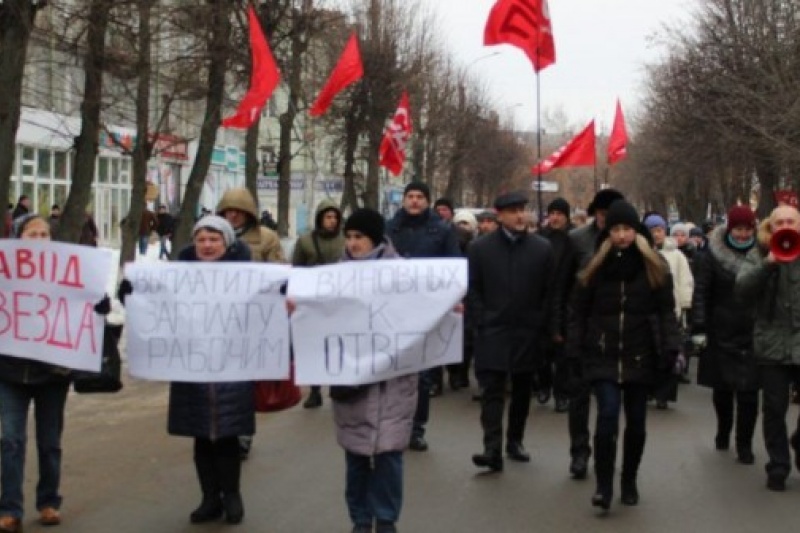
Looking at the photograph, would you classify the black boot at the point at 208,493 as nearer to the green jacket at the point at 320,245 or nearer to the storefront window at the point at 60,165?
the green jacket at the point at 320,245

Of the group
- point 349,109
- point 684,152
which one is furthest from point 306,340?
point 684,152

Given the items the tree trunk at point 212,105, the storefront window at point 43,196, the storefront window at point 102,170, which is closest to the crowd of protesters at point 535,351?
the tree trunk at point 212,105

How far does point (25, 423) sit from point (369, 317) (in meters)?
2.00

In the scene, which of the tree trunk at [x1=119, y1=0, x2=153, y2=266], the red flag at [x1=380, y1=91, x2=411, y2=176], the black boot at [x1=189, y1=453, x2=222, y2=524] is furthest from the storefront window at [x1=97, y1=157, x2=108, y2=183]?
the black boot at [x1=189, y1=453, x2=222, y2=524]

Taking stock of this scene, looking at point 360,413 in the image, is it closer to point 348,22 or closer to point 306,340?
point 306,340

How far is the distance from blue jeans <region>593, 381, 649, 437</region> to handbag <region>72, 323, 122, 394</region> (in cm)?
278

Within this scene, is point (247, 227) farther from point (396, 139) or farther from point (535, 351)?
point (396, 139)

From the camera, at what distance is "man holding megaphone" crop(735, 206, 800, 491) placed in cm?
782

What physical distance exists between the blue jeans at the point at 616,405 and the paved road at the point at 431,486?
51cm

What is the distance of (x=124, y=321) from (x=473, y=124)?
48.7 m

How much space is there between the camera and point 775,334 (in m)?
7.89

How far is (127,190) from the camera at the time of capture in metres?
49.6

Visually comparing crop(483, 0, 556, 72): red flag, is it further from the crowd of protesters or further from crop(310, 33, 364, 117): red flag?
the crowd of protesters

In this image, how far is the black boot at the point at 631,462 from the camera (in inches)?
286
